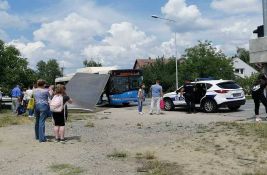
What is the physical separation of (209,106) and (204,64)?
148 feet

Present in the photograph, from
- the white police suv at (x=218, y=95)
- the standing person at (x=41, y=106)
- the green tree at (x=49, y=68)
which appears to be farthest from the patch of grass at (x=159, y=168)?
the green tree at (x=49, y=68)

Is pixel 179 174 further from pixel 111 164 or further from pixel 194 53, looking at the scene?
pixel 194 53

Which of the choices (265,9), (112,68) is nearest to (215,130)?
(265,9)

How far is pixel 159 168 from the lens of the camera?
912 cm

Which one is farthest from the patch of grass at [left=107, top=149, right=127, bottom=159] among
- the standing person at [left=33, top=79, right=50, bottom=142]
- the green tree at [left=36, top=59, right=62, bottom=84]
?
the green tree at [left=36, top=59, right=62, bottom=84]

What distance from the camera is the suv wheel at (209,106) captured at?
23344mm

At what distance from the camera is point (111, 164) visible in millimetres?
9797

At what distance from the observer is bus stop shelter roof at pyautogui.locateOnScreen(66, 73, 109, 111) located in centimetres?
2836

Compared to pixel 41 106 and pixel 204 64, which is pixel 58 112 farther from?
pixel 204 64

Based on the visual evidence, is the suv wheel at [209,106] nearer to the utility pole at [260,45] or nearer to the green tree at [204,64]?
the utility pole at [260,45]

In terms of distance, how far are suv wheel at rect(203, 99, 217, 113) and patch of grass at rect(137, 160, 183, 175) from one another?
1386 cm

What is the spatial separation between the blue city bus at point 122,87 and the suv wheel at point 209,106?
9669 millimetres

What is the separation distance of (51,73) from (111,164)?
13057 cm

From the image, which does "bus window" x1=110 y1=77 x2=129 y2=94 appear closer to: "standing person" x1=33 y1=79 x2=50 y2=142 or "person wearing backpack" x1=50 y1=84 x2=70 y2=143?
"standing person" x1=33 y1=79 x2=50 y2=142
